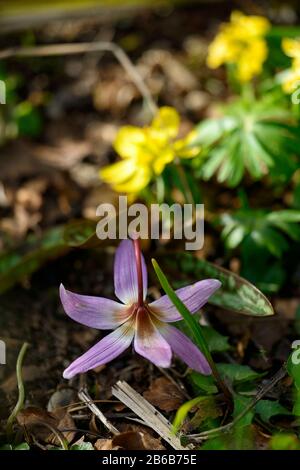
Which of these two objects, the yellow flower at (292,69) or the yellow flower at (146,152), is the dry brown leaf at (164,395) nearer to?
the yellow flower at (146,152)

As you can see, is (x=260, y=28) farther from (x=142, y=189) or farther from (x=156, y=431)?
(x=156, y=431)

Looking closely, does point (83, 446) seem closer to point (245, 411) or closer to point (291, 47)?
point (245, 411)

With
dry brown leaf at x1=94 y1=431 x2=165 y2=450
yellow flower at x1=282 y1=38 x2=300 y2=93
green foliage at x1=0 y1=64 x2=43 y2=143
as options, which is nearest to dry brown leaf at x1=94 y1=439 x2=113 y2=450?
dry brown leaf at x1=94 y1=431 x2=165 y2=450

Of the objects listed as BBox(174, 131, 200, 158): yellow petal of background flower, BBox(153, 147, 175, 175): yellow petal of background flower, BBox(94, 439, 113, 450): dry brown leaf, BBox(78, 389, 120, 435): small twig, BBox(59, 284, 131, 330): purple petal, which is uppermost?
BBox(174, 131, 200, 158): yellow petal of background flower

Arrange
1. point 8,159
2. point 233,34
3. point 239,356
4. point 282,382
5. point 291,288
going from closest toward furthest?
1. point 282,382
2. point 239,356
3. point 291,288
4. point 233,34
5. point 8,159

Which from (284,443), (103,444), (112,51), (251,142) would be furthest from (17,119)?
(284,443)

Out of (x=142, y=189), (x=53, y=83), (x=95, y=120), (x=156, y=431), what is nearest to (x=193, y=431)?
(x=156, y=431)

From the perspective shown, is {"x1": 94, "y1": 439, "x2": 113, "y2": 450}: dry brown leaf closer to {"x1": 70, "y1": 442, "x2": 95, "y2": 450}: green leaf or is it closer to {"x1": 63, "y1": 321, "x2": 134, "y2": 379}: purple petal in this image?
{"x1": 70, "y1": 442, "x2": 95, "y2": 450}: green leaf
